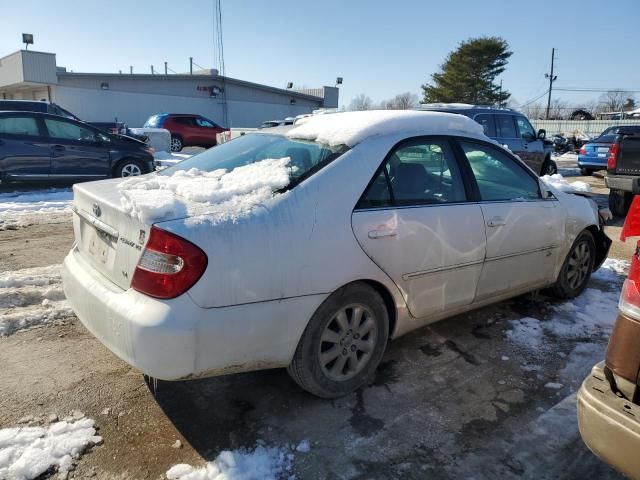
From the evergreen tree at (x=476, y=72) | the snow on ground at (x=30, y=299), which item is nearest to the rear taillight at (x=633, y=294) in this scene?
the snow on ground at (x=30, y=299)

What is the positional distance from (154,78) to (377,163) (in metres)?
31.4

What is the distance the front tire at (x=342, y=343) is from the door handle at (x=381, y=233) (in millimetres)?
298

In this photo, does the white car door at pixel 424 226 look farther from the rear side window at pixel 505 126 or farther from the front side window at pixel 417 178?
the rear side window at pixel 505 126

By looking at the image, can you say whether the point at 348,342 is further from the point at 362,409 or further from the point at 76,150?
the point at 76,150

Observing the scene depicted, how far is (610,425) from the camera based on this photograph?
1.96 metres

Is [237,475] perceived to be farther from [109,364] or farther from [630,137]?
[630,137]

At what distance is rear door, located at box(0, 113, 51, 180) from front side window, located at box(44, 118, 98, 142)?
18 cm

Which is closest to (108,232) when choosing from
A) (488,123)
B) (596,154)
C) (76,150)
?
(76,150)

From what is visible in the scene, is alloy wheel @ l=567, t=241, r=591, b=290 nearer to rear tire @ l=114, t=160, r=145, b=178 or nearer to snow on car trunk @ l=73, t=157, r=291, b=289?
snow on car trunk @ l=73, t=157, r=291, b=289

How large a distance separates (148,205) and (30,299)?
8.67 feet

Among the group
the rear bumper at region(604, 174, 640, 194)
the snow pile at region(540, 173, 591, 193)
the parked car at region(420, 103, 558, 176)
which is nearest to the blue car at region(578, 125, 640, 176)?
the parked car at region(420, 103, 558, 176)

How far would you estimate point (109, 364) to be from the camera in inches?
135

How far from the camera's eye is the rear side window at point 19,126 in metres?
9.80

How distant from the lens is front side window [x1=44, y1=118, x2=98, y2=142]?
10.3 meters
